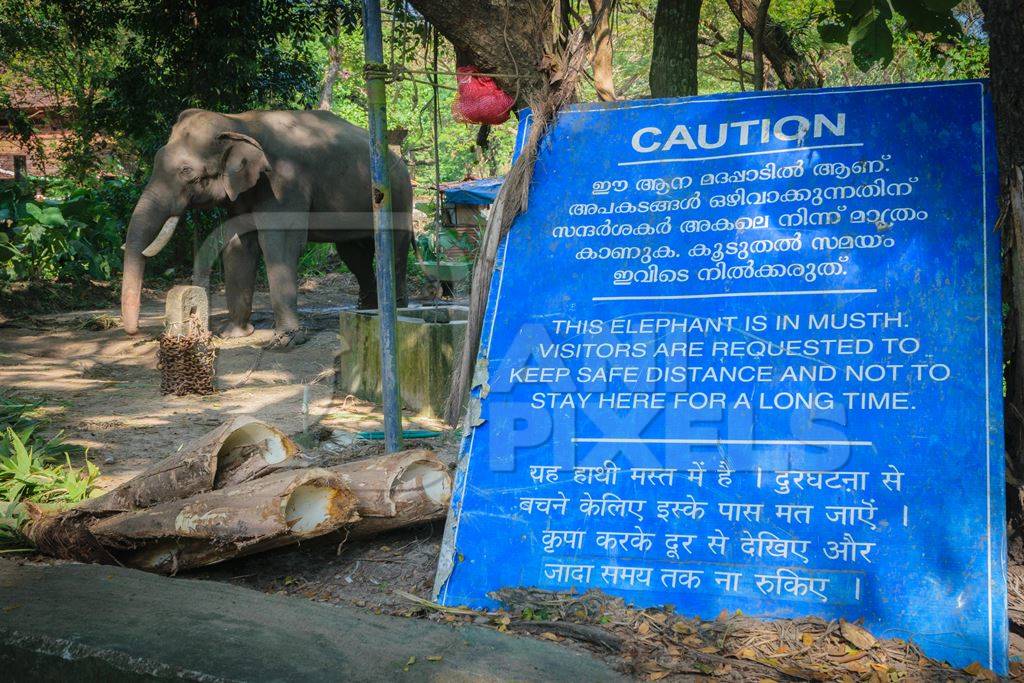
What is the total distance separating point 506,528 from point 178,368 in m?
5.02

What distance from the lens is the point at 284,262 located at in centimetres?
986

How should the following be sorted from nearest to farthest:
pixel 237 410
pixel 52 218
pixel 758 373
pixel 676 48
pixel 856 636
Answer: pixel 856 636 < pixel 758 373 < pixel 676 48 < pixel 237 410 < pixel 52 218

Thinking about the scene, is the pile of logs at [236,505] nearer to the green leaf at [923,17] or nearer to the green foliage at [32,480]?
the green foliage at [32,480]

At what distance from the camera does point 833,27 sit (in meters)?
4.09

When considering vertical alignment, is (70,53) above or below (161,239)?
above

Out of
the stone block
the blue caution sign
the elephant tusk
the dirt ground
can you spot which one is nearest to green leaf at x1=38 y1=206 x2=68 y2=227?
the dirt ground

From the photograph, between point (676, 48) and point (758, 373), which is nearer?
point (758, 373)

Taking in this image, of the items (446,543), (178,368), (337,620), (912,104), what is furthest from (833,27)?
(178,368)

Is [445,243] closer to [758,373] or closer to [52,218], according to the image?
[52,218]

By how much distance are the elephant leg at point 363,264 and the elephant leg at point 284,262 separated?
1.33m

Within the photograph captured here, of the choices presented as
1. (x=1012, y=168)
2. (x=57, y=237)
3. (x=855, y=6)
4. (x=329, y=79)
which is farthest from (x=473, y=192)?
(x=1012, y=168)

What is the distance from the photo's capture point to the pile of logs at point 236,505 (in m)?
3.24

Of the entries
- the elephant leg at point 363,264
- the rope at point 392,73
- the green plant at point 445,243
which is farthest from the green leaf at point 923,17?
the green plant at point 445,243

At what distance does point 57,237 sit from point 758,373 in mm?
12666
